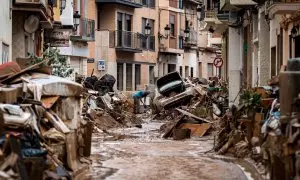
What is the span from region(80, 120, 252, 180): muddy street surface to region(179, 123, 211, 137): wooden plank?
61 centimetres

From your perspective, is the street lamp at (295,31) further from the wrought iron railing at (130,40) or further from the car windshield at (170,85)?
the wrought iron railing at (130,40)

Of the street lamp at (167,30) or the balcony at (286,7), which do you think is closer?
the balcony at (286,7)

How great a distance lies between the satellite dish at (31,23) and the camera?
25703 mm

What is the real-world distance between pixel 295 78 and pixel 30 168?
4346mm

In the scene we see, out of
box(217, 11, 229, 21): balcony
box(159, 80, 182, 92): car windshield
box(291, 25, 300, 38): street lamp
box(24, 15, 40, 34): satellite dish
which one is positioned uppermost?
box(217, 11, 229, 21): balcony

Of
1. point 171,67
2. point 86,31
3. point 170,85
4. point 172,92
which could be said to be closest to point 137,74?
point 171,67

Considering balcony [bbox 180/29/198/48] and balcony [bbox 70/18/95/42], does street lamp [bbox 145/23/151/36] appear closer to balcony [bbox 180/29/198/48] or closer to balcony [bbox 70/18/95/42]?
balcony [bbox 180/29/198/48]

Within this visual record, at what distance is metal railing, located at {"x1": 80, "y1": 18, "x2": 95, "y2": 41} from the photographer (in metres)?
45.9

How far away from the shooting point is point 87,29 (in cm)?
4672

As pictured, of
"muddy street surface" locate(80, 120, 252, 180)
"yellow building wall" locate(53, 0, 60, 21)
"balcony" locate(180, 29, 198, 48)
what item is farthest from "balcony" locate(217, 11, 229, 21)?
"balcony" locate(180, 29, 198, 48)

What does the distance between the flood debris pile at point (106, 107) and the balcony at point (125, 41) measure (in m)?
13.2

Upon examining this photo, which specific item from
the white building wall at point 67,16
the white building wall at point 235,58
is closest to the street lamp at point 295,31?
the white building wall at point 235,58

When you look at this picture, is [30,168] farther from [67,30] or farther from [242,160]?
[67,30]

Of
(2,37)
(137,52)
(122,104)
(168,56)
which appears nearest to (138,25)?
(137,52)
